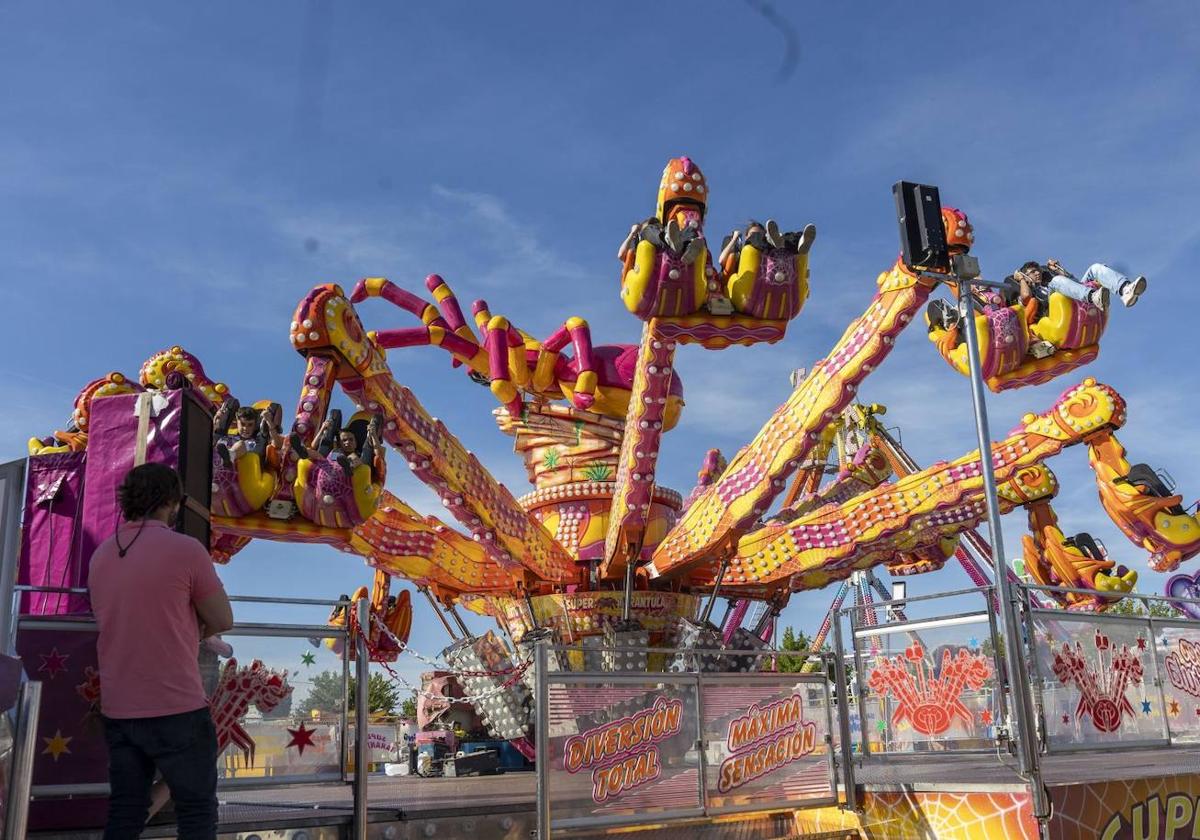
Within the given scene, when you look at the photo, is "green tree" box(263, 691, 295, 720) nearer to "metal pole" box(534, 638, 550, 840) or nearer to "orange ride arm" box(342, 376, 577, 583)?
"metal pole" box(534, 638, 550, 840)

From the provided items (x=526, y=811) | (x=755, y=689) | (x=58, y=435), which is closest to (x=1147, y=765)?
(x=755, y=689)

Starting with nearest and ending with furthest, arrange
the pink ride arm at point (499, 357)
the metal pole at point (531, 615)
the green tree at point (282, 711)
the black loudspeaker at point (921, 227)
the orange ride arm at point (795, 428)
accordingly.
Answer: the green tree at point (282, 711)
the black loudspeaker at point (921, 227)
the orange ride arm at point (795, 428)
the pink ride arm at point (499, 357)
the metal pole at point (531, 615)

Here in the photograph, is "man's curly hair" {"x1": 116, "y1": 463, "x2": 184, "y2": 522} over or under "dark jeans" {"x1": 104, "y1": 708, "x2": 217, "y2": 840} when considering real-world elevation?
over

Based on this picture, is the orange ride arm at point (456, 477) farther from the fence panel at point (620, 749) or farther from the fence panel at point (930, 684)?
the fence panel at point (620, 749)

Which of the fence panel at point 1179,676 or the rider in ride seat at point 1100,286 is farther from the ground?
the rider in ride seat at point 1100,286

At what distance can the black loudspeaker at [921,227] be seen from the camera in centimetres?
758

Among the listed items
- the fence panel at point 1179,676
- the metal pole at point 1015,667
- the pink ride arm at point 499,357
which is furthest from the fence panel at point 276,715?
Result: the pink ride arm at point 499,357

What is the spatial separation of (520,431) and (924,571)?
7.81m

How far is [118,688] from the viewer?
157 inches

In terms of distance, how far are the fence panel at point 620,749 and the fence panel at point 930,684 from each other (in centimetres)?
195

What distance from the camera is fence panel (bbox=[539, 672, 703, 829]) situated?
6125 mm

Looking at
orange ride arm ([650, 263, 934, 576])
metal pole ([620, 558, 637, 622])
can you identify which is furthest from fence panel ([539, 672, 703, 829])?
metal pole ([620, 558, 637, 622])

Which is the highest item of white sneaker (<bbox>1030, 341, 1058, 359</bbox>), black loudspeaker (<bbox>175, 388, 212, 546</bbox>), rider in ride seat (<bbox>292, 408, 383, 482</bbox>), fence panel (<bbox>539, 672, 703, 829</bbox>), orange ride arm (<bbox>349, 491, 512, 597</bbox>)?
white sneaker (<bbox>1030, 341, 1058, 359</bbox>)

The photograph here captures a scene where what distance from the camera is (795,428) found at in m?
12.4
